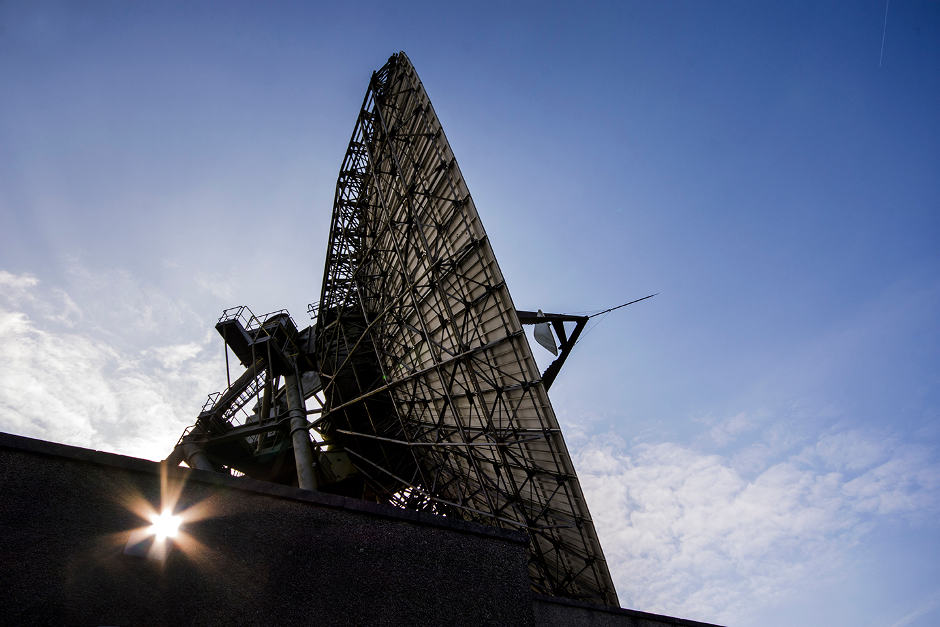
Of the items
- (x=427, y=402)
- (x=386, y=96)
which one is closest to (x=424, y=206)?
(x=386, y=96)

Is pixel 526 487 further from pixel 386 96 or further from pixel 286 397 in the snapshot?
pixel 386 96

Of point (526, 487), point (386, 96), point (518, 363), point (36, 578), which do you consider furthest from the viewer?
Answer: point (386, 96)

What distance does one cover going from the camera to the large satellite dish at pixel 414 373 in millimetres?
13023

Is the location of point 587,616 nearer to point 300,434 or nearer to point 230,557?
point 230,557

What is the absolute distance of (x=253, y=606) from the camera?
6.14 meters

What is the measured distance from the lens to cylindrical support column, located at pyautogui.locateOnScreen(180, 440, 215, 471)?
1811 cm

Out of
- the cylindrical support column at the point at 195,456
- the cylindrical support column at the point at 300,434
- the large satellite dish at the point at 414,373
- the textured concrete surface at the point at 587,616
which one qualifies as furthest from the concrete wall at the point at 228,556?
the cylindrical support column at the point at 195,456

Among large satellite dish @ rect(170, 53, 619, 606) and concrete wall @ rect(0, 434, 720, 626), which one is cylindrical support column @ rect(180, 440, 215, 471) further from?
concrete wall @ rect(0, 434, 720, 626)

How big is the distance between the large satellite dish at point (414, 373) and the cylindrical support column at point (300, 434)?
0.16ft

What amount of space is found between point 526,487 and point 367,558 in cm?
747

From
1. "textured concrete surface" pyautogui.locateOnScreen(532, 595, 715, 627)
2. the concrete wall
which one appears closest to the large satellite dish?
"textured concrete surface" pyautogui.locateOnScreen(532, 595, 715, 627)

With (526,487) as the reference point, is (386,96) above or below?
above

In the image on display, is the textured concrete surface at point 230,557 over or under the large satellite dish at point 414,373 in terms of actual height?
under

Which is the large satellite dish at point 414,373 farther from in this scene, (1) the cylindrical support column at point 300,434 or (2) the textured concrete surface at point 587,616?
(2) the textured concrete surface at point 587,616
